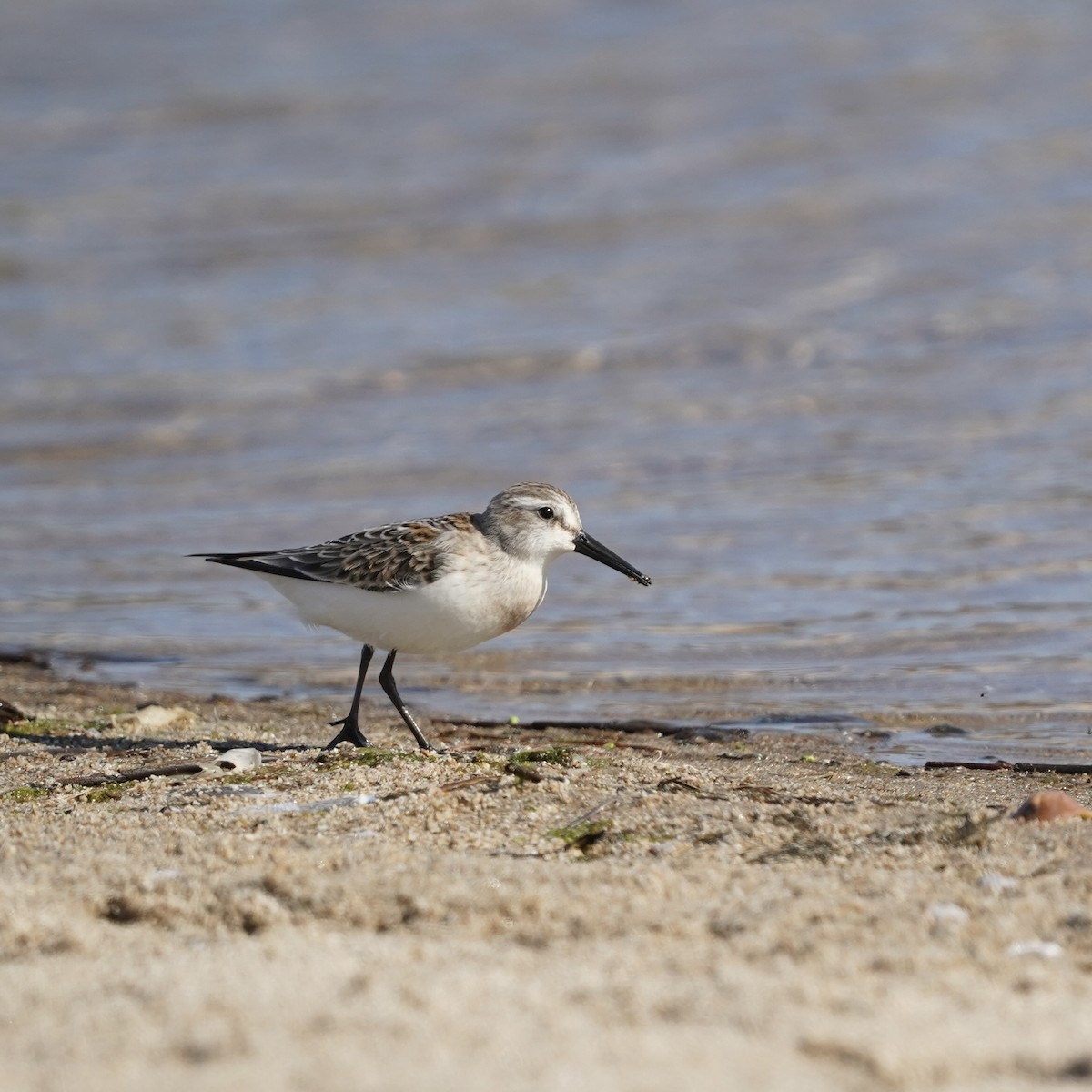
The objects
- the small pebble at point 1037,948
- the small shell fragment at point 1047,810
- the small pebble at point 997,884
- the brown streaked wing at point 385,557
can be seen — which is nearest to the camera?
the small pebble at point 1037,948

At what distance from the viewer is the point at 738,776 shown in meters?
5.30

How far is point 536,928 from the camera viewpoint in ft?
11.5

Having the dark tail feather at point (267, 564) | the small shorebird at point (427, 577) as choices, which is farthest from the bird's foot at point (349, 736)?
the dark tail feather at point (267, 564)

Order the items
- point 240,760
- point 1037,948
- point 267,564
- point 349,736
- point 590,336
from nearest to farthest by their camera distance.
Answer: point 1037,948
point 240,760
point 349,736
point 267,564
point 590,336

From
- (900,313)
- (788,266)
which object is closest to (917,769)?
(900,313)

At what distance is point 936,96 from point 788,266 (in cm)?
421

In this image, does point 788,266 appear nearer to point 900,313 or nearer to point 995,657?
point 900,313

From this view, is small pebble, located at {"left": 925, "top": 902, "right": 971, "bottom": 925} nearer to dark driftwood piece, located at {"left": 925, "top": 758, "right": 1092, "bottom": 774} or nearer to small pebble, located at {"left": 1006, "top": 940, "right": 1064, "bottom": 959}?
small pebble, located at {"left": 1006, "top": 940, "right": 1064, "bottom": 959}

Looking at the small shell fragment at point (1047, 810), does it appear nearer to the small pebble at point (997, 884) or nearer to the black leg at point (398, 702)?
the small pebble at point (997, 884)

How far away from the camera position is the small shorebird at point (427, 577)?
19.7 feet

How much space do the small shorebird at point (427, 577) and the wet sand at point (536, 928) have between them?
2.46 feet

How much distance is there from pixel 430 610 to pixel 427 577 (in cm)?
12

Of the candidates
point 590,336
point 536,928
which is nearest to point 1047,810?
point 536,928

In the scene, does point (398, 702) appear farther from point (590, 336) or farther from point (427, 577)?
point (590, 336)
